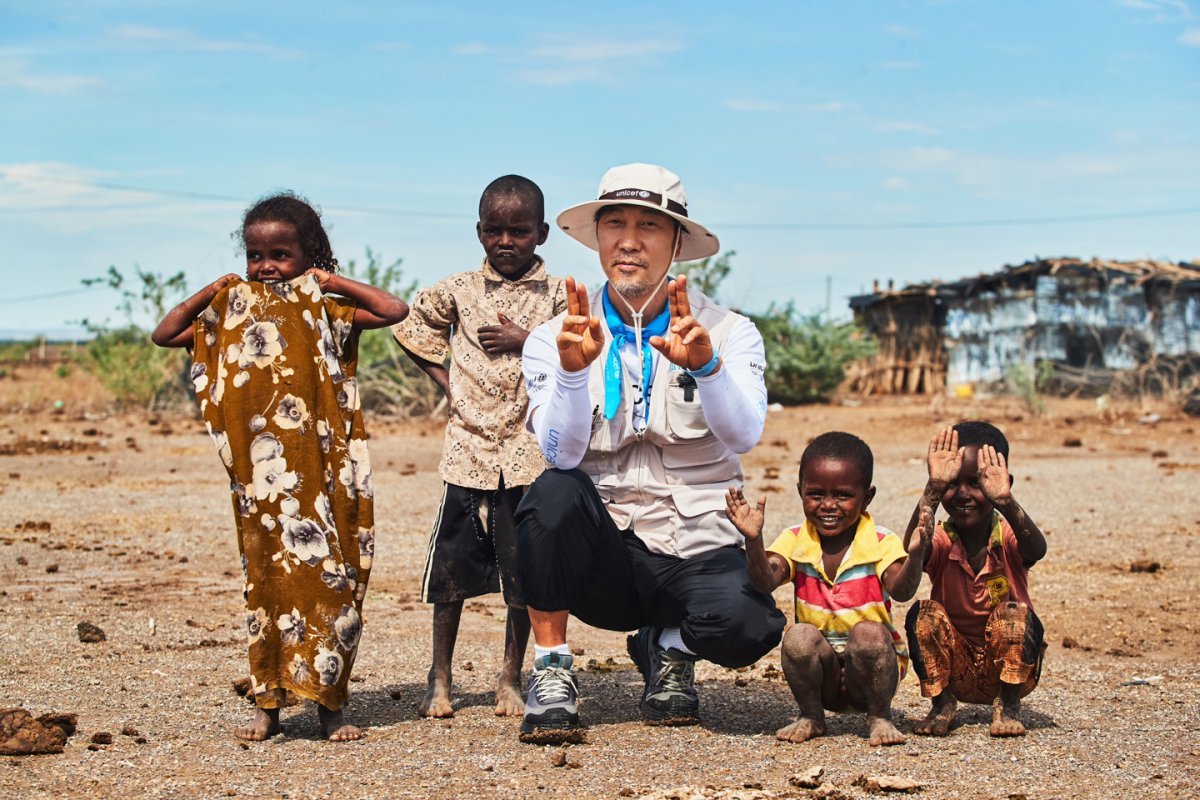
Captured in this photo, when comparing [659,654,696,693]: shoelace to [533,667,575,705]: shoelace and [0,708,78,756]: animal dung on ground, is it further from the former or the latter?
[0,708,78,756]: animal dung on ground

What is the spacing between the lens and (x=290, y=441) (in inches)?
183

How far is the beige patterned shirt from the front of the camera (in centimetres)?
506

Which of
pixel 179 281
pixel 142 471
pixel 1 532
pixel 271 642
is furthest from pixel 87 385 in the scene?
pixel 271 642

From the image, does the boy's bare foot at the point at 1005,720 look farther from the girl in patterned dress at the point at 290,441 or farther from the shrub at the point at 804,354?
the shrub at the point at 804,354

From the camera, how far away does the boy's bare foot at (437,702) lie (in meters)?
4.95

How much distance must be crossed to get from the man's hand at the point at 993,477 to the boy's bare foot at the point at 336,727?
2241 mm

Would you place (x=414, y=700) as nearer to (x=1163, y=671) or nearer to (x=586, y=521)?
(x=586, y=521)

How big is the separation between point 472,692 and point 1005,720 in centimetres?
210

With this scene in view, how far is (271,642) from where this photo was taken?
4625 millimetres

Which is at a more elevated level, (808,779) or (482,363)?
(482,363)

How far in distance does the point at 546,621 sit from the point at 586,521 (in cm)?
38

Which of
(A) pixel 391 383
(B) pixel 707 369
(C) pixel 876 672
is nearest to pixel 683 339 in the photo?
(B) pixel 707 369

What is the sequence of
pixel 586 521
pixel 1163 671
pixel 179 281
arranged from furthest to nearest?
pixel 179 281, pixel 1163 671, pixel 586 521

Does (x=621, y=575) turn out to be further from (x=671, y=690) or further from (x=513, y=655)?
(x=513, y=655)
